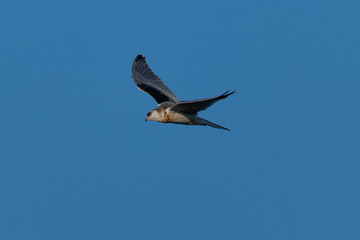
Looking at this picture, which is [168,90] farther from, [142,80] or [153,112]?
[153,112]

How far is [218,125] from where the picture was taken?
12.1 m

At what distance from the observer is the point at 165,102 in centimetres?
1371

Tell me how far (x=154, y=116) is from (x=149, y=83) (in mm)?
2371

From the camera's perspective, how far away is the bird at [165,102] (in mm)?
11586

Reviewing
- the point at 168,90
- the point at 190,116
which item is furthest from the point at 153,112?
the point at 168,90

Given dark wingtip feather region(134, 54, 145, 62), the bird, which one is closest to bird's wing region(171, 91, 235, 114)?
the bird

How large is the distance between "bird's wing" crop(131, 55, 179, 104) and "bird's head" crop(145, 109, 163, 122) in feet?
2.94

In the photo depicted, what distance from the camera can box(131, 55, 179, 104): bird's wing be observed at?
14.2 meters

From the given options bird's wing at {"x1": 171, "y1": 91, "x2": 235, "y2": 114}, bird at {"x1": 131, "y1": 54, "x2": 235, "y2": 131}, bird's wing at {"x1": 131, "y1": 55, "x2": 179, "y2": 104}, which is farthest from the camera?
bird's wing at {"x1": 131, "y1": 55, "x2": 179, "y2": 104}

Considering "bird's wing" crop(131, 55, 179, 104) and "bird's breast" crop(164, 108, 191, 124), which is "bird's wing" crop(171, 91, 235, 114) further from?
"bird's wing" crop(131, 55, 179, 104)

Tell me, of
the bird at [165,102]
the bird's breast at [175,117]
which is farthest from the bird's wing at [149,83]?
the bird's breast at [175,117]

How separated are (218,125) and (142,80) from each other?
3.76 m

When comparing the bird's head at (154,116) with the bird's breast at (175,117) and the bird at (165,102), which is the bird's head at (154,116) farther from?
the bird's breast at (175,117)

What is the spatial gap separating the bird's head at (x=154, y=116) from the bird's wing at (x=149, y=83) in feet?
2.94
